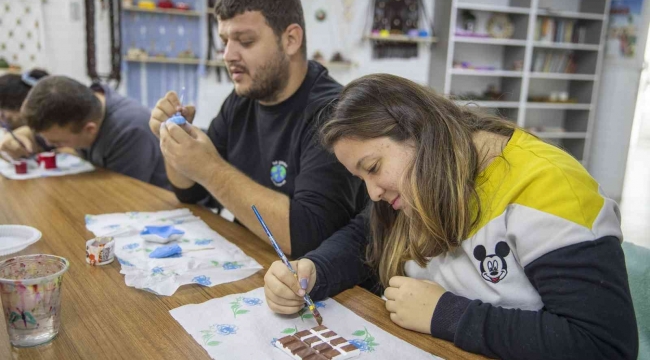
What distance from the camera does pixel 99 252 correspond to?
117 cm

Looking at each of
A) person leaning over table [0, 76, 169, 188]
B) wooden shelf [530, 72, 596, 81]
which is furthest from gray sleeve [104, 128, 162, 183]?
wooden shelf [530, 72, 596, 81]

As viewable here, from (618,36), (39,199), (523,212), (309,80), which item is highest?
(618,36)

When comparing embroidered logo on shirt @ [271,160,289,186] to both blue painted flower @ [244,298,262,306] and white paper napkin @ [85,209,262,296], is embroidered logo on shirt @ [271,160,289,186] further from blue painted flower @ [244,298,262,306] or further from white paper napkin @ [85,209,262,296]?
blue painted flower @ [244,298,262,306]

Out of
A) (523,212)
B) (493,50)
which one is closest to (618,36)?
(493,50)

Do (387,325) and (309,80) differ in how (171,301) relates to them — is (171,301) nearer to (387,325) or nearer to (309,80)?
(387,325)

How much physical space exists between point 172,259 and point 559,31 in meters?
5.12

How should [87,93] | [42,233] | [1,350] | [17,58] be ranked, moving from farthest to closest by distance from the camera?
[17,58]
[87,93]
[42,233]
[1,350]

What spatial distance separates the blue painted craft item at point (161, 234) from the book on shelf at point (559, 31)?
484 cm

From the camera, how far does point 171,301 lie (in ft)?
3.29

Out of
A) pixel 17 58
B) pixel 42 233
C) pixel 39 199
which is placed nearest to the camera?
pixel 42 233

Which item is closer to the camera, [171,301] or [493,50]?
[171,301]

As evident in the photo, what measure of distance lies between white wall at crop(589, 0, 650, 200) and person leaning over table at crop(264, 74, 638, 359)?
191 inches

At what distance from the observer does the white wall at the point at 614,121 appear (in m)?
5.06

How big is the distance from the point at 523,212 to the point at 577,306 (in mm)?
171
